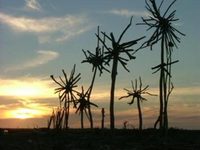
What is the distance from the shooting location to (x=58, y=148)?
36031mm

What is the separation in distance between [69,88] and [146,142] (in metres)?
23.7

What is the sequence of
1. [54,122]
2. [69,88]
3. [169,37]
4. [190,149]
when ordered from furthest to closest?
1. [69,88]
2. [54,122]
3. [169,37]
4. [190,149]

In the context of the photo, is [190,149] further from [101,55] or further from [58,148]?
[101,55]

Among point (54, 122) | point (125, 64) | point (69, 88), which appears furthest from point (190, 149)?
point (69, 88)

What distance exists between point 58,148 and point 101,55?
23545 millimetres

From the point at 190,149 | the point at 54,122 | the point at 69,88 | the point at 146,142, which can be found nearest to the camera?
the point at 190,149

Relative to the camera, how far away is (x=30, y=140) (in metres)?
42.1

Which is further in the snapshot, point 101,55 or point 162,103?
point 101,55

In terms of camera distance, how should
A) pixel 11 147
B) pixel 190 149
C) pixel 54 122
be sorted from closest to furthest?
pixel 190 149, pixel 11 147, pixel 54 122

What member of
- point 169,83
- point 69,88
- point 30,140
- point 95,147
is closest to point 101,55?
point 69,88

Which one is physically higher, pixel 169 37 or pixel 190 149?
pixel 169 37

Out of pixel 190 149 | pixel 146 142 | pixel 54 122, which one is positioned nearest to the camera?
pixel 190 149

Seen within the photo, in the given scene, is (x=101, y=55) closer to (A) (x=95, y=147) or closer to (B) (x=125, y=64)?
(B) (x=125, y=64)

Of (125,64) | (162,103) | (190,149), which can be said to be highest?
(125,64)
